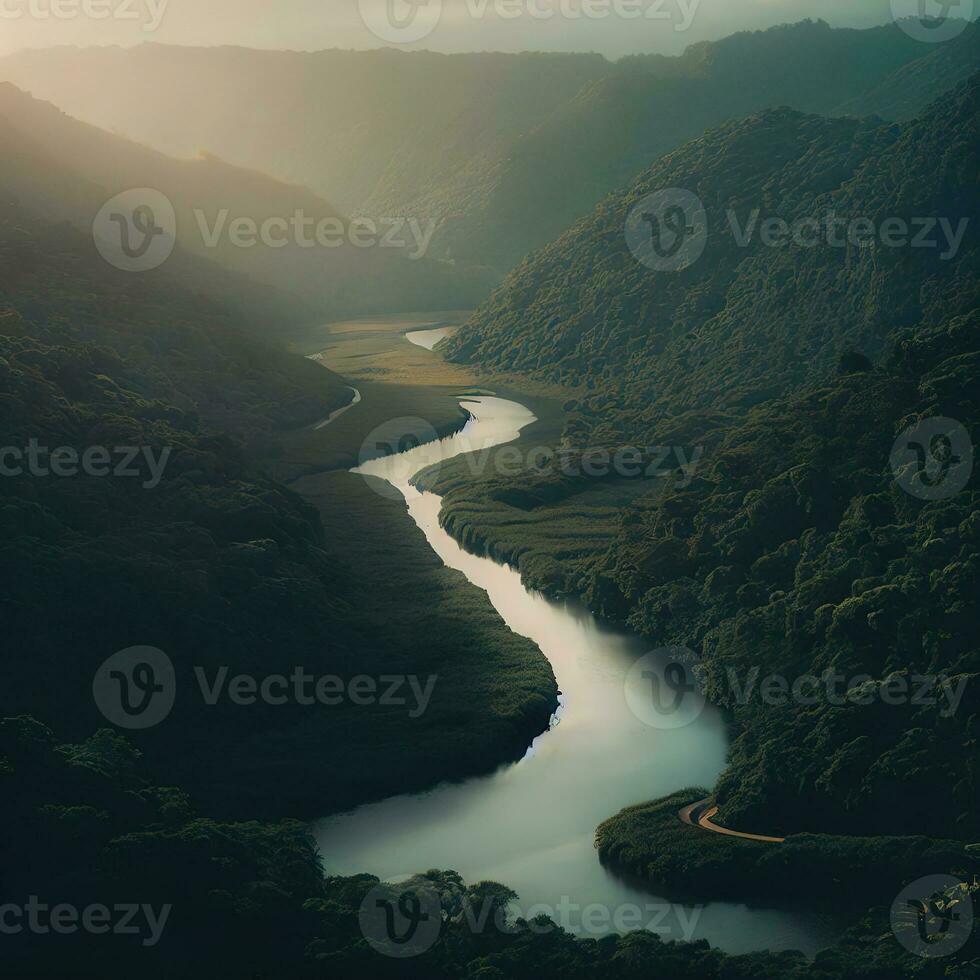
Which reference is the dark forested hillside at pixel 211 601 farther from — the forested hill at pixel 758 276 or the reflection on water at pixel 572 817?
the forested hill at pixel 758 276

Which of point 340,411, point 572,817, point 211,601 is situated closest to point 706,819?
point 572,817

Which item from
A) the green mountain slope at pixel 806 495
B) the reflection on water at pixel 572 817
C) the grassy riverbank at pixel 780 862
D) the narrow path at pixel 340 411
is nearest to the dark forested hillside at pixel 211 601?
the reflection on water at pixel 572 817

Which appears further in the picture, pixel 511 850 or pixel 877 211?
pixel 877 211

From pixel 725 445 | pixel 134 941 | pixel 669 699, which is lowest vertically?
pixel 134 941

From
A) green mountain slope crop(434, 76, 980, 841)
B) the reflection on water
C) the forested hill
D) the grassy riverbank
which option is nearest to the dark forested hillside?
the reflection on water

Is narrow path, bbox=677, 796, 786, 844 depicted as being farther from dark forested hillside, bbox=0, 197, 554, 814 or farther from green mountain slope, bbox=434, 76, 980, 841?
dark forested hillside, bbox=0, 197, 554, 814

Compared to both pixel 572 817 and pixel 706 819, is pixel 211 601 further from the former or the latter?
pixel 706 819

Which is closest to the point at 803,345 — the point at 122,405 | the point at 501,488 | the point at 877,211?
the point at 877,211

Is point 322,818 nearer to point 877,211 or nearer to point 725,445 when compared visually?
point 725,445
